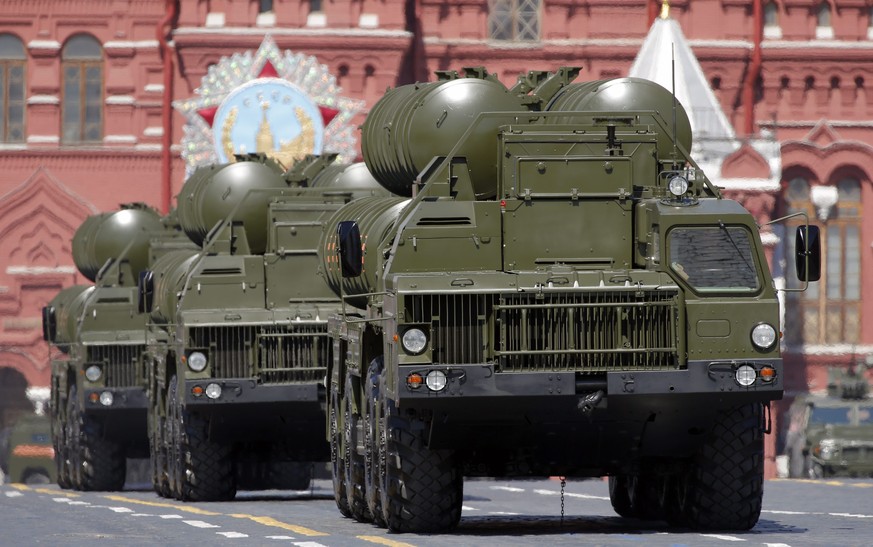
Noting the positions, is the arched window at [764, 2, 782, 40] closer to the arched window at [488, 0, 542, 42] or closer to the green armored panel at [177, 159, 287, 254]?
the arched window at [488, 0, 542, 42]

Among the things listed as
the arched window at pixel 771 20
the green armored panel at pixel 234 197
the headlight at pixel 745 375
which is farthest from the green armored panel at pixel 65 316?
the arched window at pixel 771 20

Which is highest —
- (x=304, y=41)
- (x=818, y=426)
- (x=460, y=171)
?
(x=304, y=41)

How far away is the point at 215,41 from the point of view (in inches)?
2194

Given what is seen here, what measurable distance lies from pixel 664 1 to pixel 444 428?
1544 inches

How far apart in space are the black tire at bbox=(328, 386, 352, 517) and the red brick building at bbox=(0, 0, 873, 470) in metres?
35.7

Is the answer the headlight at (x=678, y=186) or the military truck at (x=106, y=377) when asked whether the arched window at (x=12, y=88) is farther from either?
the headlight at (x=678, y=186)

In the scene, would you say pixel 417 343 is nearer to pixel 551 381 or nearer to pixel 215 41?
pixel 551 381

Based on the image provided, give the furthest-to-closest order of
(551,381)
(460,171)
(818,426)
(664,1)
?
(664,1)
(818,426)
(460,171)
(551,381)

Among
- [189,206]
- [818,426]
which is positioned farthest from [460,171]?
[818,426]

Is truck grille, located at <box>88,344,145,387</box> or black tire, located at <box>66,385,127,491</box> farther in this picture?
black tire, located at <box>66,385,127,491</box>

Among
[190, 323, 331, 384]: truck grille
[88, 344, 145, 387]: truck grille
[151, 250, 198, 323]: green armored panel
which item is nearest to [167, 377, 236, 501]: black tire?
[190, 323, 331, 384]: truck grille

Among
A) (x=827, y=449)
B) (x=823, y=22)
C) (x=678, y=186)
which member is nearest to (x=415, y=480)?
(x=678, y=186)

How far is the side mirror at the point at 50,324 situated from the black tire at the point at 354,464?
64.3 ft

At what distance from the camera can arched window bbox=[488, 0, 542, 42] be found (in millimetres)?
57562
